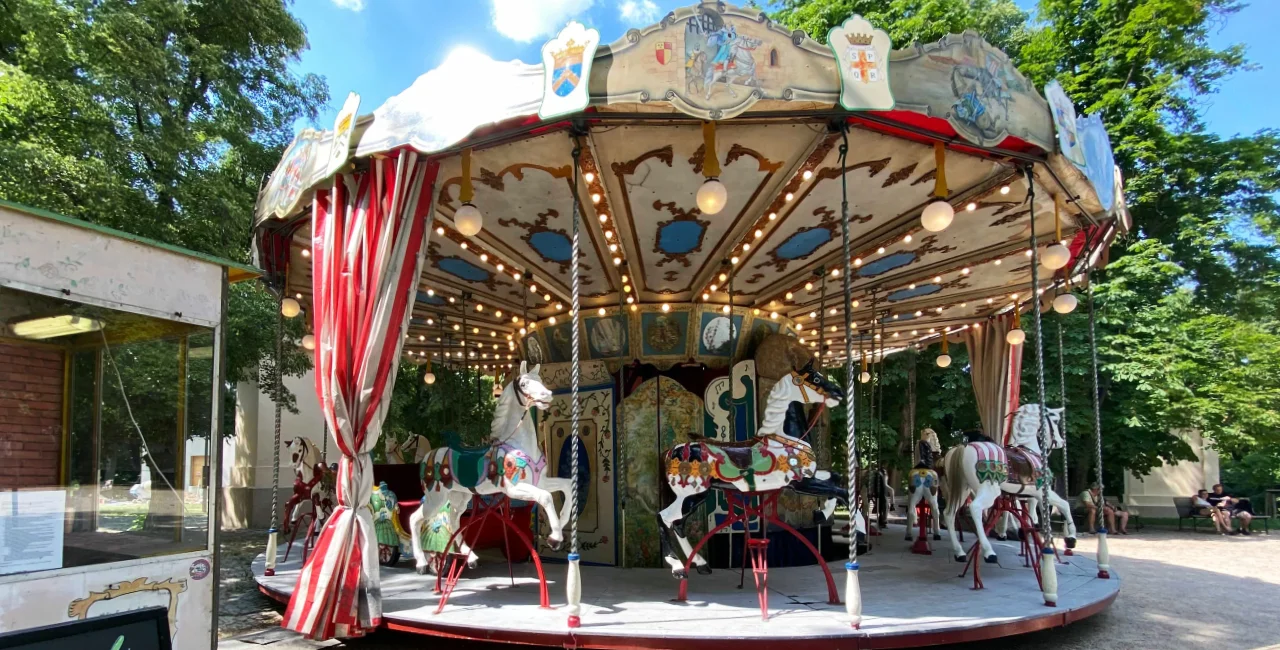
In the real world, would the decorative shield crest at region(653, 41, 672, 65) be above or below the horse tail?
above

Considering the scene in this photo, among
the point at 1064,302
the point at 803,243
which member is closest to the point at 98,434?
the point at 803,243

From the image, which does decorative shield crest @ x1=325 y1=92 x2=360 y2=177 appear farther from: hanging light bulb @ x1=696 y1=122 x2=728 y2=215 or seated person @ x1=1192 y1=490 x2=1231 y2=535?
seated person @ x1=1192 y1=490 x2=1231 y2=535

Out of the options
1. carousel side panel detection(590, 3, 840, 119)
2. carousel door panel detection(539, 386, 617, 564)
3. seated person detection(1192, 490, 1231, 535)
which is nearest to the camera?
carousel side panel detection(590, 3, 840, 119)

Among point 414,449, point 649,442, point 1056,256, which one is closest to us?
point 1056,256

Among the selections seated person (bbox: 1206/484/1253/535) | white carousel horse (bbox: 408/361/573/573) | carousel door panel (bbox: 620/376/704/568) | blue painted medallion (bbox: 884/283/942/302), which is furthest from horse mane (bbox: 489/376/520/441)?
seated person (bbox: 1206/484/1253/535)

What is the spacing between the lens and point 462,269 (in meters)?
9.28

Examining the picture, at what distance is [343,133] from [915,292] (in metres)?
8.23

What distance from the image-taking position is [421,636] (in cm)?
687

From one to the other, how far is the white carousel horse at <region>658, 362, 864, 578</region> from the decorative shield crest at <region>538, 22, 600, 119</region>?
3.25 meters

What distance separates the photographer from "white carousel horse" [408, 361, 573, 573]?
680 centimetres

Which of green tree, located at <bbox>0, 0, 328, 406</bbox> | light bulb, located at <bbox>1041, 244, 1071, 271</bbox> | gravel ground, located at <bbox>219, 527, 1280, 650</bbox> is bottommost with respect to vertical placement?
gravel ground, located at <bbox>219, 527, 1280, 650</bbox>

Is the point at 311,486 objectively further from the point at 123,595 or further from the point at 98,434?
the point at 123,595

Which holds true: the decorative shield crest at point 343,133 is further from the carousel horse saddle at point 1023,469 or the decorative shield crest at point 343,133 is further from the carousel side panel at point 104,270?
the carousel horse saddle at point 1023,469

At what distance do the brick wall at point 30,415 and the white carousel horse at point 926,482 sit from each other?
1037cm
